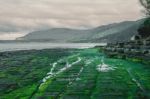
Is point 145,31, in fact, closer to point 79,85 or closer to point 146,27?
point 146,27

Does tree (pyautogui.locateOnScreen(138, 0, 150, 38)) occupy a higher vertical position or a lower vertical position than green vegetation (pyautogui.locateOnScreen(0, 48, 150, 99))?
higher

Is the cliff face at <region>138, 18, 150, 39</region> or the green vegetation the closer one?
the green vegetation

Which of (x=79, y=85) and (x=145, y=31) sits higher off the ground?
(x=145, y=31)

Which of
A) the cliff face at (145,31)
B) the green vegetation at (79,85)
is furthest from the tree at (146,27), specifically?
the green vegetation at (79,85)

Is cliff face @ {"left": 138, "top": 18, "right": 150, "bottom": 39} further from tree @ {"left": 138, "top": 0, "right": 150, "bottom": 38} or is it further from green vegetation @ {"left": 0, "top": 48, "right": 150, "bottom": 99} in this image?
green vegetation @ {"left": 0, "top": 48, "right": 150, "bottom": 99}

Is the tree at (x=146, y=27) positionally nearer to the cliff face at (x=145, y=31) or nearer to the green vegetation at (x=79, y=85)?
the cliff face at (x=145, y=31)

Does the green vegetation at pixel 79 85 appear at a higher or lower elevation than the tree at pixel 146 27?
lower

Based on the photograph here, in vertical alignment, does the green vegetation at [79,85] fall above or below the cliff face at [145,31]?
below

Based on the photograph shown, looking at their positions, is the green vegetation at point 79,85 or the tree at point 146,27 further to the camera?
the tree at point 146,27

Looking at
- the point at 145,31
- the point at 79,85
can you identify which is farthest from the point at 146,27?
the point at 79,85

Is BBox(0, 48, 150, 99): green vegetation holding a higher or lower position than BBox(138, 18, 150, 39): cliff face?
lower

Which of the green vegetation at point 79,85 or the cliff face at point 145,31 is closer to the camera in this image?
the green vegetation at point 79,85

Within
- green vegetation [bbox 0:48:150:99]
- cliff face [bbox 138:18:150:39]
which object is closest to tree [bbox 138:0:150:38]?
cliff face [bbox 138:18:150:39]
